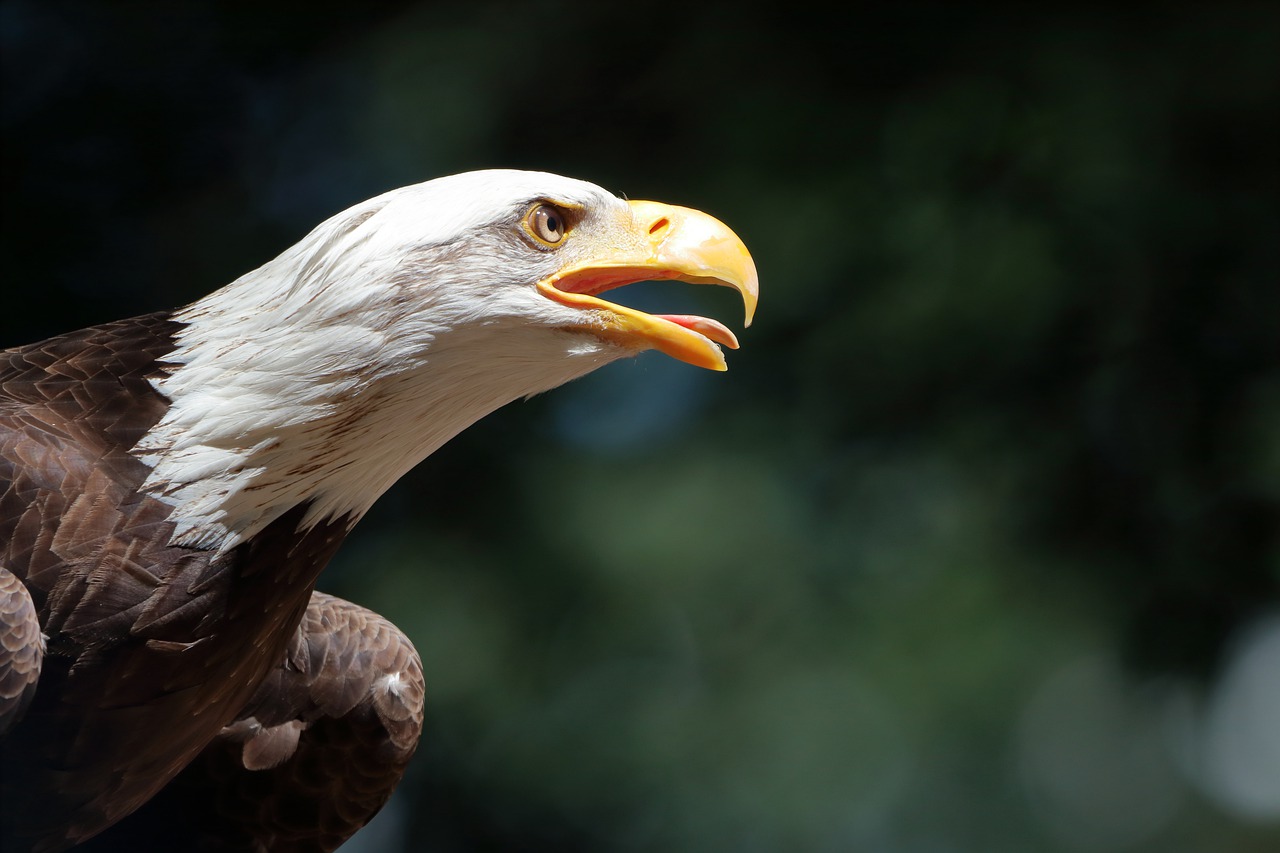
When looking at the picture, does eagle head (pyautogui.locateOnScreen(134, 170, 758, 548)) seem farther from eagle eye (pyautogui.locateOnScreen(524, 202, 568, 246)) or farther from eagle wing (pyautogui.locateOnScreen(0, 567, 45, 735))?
eagle wing (pyautogui.locateOnScreen(0, 567, 45, 735))

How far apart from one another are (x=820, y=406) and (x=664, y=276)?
5.26ft

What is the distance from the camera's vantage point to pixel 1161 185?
3.01 meters

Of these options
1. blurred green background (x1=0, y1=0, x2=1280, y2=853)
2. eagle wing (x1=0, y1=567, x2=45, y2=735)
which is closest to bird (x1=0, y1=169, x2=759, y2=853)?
eagle wing (x1=0, y1=567, x2=45, y2=735)

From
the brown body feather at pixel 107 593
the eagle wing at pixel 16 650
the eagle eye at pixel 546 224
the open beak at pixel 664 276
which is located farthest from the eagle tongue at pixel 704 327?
the eagle wing at pixel 16 650

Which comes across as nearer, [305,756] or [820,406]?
[305,756]

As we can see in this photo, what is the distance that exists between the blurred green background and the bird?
139cm

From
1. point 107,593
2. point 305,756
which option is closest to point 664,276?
point 107,593

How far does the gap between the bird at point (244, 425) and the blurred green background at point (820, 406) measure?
1388 millimetres

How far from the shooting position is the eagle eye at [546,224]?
1.39m

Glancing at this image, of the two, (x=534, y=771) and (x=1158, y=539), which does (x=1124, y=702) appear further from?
(x=534, y=771)

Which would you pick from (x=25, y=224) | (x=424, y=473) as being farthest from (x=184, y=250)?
(x=424, y=473)

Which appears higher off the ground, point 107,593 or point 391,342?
point 391,342

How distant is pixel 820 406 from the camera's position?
300cm

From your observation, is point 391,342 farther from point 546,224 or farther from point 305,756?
point 305,756
